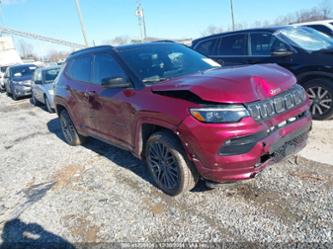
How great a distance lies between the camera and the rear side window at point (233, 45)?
6590 millimetres

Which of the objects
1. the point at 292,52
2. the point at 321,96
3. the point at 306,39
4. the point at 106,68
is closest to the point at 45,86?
the point at 106,68

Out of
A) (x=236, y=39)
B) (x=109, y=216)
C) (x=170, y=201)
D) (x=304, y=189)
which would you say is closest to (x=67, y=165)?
(x=109, y=216)

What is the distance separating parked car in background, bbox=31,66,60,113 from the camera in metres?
9.99

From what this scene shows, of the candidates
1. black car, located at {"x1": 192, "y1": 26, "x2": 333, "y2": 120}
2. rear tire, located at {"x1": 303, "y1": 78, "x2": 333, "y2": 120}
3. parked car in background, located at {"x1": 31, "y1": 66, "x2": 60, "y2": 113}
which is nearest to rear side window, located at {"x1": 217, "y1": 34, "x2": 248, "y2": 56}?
black car, located at {"x1": 192, "y1": 26, "x2": 333, "y2": 120}

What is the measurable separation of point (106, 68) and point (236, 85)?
→ 2.07 meters

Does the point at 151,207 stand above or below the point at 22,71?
below

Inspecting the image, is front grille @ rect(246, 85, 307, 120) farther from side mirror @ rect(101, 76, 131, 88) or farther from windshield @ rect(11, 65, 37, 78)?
windshield @ rect(11, 65, 37, 78)

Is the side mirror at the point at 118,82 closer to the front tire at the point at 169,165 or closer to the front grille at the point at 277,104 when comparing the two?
the front tire at the point at 169,165

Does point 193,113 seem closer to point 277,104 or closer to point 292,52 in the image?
point 277,104

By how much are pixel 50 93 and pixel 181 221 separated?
790 centimetres

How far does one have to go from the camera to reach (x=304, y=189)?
3465mm

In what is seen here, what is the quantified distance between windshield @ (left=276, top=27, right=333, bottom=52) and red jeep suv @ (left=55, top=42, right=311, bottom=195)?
2.42m

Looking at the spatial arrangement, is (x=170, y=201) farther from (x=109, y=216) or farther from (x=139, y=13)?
(x=139, y=13)

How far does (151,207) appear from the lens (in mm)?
3555
